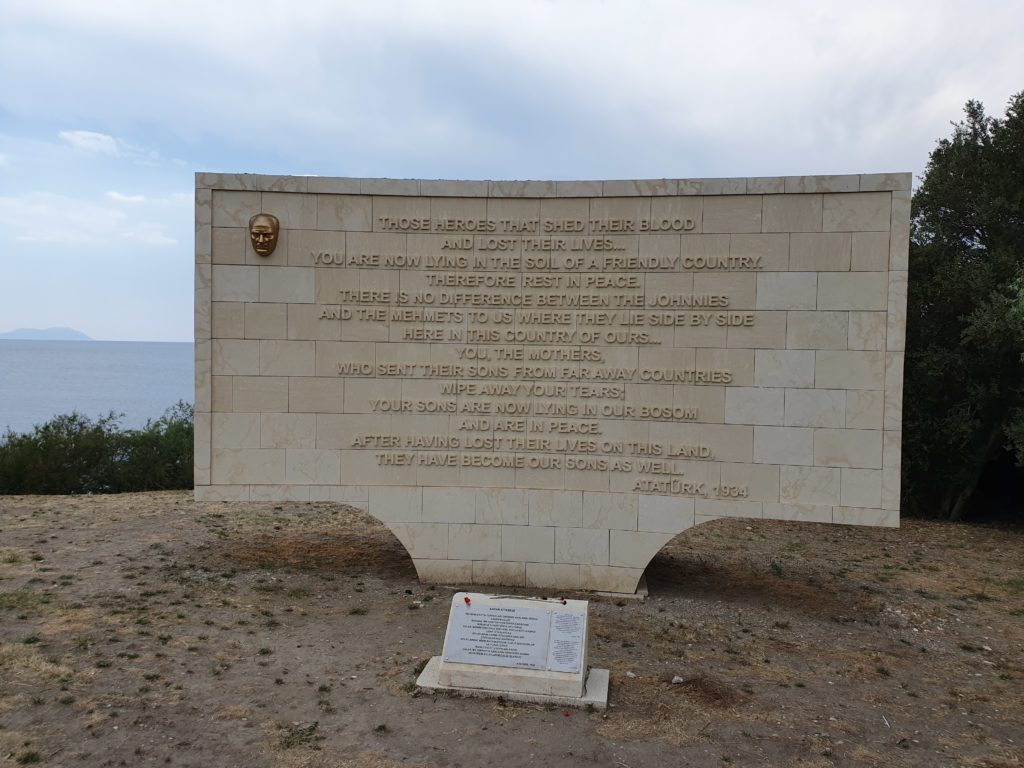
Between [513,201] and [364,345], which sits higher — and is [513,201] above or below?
above

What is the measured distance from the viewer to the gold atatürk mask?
10312 mm

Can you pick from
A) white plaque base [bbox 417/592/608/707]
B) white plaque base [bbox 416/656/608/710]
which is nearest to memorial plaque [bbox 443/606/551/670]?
white plaque base [bbox 417/592/608/707]

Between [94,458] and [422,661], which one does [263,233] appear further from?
[94,458]

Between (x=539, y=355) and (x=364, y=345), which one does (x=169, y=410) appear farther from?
(x=539, y=355)

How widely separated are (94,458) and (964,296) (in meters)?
21.8

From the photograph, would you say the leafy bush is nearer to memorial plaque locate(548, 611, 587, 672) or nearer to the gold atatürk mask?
the gold atatürk mask

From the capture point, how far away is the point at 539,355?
10.4 metres

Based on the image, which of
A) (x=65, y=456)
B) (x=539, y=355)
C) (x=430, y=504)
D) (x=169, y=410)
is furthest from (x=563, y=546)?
(x=169, y=410)

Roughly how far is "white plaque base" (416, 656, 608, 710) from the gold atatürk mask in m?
6.05

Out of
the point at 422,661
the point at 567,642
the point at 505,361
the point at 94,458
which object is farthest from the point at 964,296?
the point at 94,458

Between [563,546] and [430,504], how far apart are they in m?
1.93

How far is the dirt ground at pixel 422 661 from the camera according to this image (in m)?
6.34

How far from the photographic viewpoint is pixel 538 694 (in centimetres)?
704

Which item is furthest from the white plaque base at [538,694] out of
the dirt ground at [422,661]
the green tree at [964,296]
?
the green tree at [964,296]
